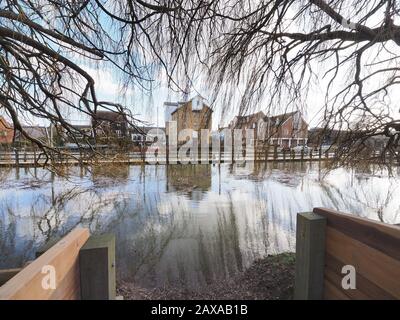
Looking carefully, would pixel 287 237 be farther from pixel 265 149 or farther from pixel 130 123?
pixel 130 123

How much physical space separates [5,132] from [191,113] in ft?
10.9

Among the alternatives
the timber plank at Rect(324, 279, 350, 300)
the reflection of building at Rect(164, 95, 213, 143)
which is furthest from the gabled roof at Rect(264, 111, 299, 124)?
the timber plank at Rect(324, 279, 350, 300)

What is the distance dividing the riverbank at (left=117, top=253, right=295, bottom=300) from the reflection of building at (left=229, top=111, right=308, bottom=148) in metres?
1.65

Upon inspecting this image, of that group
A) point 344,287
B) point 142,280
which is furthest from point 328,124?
point 142,280

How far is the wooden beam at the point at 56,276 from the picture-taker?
26.6 inches

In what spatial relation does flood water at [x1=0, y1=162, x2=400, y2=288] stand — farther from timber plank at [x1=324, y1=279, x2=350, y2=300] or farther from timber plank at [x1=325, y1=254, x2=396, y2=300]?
timber plank at [x1=325, y1=254, x2=396, y2=300]

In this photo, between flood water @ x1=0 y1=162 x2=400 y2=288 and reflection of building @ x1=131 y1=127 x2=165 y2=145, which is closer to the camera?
reflection of building @ x1=131 y1=127 x2=165 y2=145

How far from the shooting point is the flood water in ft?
12.6

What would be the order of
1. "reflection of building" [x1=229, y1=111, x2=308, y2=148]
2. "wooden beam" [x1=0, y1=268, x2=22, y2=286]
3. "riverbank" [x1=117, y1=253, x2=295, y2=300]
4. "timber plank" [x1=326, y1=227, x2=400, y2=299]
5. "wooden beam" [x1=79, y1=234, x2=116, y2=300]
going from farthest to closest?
"riverbank" [x1=117, y1=253, x2=295, y2=300]
"reflection of building" [x1=229, y1=111, x2=308, y2=148]
"wooden beam" [x1=0, y1=268, x2=22, y2=286]
"wooden beam" [x1=79, y1=234, x2=116, y2=300]
"timber plank" [x1=326, y1=227, x2=400, y2=299]

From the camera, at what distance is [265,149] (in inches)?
118

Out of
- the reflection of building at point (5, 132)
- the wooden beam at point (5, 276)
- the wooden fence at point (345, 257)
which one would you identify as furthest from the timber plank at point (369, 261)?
the reflection of building at point (5, 132)

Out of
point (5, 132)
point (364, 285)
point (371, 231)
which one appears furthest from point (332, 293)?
point (5, 132)

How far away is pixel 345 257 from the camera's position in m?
1.20

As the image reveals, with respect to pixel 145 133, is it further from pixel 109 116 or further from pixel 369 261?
pixel 369 261
